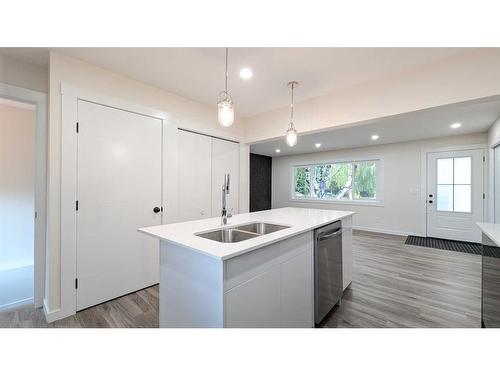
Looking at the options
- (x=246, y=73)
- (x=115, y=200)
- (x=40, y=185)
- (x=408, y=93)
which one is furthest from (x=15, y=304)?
(x=408, y=93)

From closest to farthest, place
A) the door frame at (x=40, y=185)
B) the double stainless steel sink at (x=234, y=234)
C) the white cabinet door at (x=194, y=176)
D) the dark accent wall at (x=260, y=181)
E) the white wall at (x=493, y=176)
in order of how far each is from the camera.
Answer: the double stainless steel sink at (x=234, y=234) < the door frame at (x=40, y=185) < the white cabinet door at (x=194, y=176) < the white wall at (x=493, y=176) < the dark accent wall at (x=260, y=181)

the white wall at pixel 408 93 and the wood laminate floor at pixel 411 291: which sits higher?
the white wall at pixel 408 93

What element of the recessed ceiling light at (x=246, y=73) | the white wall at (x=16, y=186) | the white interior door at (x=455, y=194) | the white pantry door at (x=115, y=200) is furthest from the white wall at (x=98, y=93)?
the white interior door at (x=455, y=194)

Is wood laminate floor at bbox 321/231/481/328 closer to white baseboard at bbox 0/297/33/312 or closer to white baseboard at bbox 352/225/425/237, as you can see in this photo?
white baseboard at bbox 352/225/425/237

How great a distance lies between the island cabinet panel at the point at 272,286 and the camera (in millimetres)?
1111

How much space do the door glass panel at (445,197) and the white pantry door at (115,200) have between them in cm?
552

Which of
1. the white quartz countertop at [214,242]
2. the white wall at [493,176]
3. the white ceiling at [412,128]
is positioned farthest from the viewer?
the white wall at [493,176]

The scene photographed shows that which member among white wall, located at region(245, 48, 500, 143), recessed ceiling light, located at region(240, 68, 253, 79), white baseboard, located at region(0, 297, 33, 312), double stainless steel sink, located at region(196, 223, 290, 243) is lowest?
white baseboard, located at region(0, 297, 33, 312)

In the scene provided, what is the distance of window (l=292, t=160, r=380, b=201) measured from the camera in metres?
5.65

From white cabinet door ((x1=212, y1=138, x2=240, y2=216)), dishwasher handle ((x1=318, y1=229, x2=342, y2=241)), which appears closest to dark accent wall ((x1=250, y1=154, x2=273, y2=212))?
white cabinet door ((x1=212, y1=138, x2=240, y2=216))

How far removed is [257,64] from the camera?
2.06 metres

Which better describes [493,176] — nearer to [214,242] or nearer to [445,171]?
[445,171]

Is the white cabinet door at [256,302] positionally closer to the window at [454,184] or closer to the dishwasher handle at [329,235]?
the dishwasher handle at [329,235]

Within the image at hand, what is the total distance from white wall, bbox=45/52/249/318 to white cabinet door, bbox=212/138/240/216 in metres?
0.36
